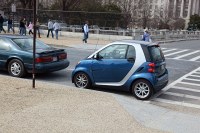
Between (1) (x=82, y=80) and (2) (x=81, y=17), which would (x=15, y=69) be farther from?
(2) (x=81, y=17)

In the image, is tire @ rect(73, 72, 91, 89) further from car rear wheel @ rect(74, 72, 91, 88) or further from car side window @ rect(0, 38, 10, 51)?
car side window @ rect(0, 38, 10, 51)

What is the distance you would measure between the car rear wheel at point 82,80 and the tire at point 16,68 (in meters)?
2.04

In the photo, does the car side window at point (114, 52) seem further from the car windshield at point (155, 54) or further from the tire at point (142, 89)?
the tire at point (142, 89)

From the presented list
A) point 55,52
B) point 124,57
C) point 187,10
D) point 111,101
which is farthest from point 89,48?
point 187,10

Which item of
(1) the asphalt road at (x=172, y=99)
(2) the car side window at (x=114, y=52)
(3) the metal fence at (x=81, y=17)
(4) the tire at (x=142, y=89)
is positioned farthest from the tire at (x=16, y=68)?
(3) the metal fence at (x=81, y=17)

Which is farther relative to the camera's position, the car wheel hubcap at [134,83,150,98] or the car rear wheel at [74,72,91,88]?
the car rear wheel at [74,72,91,88]

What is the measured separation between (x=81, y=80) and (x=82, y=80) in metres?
0.03

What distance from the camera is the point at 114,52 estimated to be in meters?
9.95

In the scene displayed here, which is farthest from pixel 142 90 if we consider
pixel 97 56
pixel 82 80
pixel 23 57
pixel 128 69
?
pixel 23 57

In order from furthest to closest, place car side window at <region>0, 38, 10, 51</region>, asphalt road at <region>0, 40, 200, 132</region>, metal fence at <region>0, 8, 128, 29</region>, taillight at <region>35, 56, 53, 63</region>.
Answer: metal fence at <region>0, 8, 128, 29</region> → car side window at <region>0, 38, 10, 51</region> → taillight at <region>35, 56, 53, 63</region> → asphalt road at <region>0, 40, 200, 132</region>

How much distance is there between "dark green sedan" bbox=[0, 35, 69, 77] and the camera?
11.4 meters

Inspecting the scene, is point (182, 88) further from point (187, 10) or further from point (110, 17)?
point (187, 10)

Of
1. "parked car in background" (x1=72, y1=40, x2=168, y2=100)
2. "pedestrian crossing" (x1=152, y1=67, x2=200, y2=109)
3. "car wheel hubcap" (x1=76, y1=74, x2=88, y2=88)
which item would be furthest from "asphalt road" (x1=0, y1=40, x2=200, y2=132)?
"car wheel hubcap" (x1=76, y1=74, x2=88, y2=88)

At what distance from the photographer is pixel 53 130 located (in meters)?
→ 5.73
